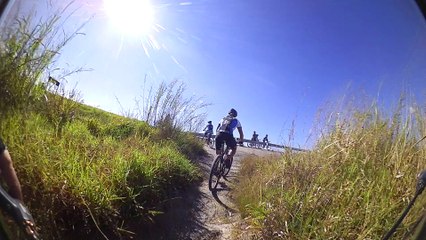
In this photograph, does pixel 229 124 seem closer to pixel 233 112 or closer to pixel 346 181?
pixel 233 112

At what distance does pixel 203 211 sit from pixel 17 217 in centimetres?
90

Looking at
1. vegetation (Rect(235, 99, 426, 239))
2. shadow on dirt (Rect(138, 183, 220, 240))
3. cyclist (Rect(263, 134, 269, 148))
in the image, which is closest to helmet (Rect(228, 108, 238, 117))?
cyclist (Rect(263, 134, 269, 148))

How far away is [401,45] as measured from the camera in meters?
0.73

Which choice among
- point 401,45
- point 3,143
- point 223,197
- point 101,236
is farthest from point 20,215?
point 401,45

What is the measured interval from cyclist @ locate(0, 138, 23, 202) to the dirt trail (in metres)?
0.48

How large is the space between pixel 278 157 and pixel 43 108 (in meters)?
1.01

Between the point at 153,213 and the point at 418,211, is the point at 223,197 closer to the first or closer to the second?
the point at 153,213

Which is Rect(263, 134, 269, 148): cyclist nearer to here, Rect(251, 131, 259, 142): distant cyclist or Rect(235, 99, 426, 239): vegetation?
Rect(251, 131, 259, 142): distant cyclist

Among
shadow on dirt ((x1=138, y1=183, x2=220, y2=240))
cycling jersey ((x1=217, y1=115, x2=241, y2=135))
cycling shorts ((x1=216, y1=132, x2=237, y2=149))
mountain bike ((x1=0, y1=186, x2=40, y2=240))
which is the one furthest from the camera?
shadow on dirt ((x1=138, y1=183, x2=220, y2=240))

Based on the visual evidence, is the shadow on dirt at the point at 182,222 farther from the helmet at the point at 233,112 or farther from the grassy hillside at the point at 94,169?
the helmet at the point at 233,112

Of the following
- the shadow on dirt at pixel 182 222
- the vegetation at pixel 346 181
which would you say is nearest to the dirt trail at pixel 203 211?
the shadow on dirt at pixel 182 222

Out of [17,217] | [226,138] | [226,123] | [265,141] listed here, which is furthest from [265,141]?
[17,217]

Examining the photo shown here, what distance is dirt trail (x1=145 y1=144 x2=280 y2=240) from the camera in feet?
3.85

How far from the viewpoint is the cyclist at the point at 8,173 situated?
691 mm
